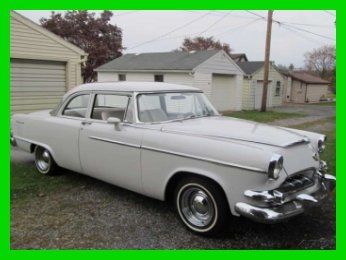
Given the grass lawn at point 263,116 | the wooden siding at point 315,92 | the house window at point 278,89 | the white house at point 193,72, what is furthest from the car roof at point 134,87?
the wooden siding at point 315,92

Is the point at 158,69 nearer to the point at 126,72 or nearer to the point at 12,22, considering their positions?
the point at 126,72

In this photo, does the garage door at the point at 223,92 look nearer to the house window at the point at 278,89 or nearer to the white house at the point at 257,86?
the white house at the point at 257,86

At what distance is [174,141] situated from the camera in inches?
168

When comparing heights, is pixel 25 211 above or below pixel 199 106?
below

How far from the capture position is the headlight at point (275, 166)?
11.6 ft

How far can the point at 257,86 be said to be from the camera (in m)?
25.0

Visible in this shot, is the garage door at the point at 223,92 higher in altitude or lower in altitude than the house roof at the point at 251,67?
lower

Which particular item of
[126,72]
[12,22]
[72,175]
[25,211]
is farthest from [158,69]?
[25,211]

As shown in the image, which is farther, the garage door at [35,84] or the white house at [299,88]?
the white house at [299,88]

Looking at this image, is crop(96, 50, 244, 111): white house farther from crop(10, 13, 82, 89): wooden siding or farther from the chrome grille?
the chrome grille

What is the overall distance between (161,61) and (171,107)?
55.5 ft

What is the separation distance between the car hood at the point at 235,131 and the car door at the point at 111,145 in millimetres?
542

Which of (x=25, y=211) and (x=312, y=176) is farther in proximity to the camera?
(x=25, y=211)

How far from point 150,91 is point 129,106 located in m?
0.37
